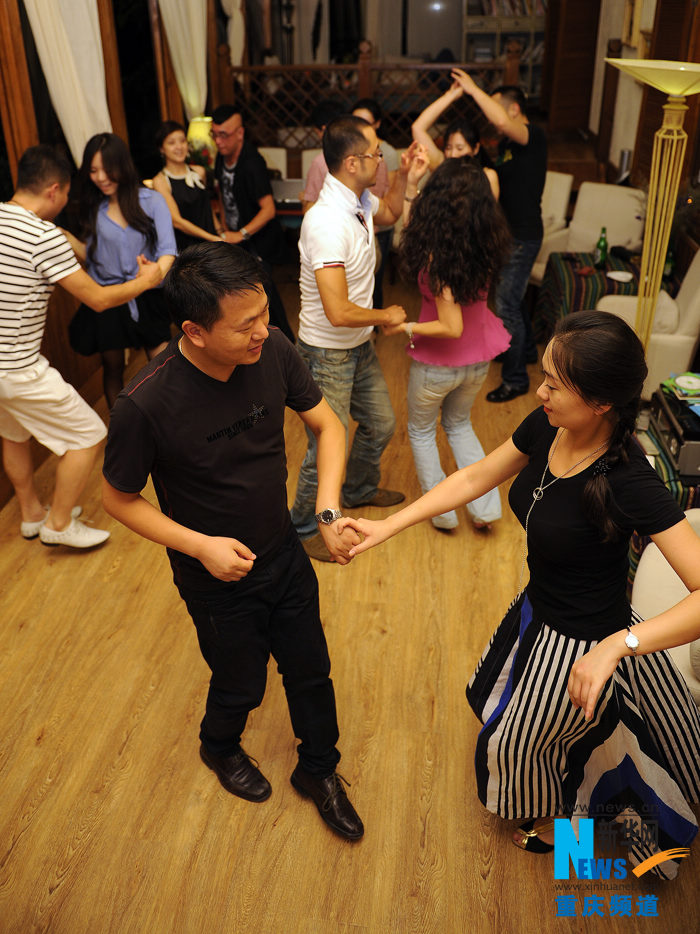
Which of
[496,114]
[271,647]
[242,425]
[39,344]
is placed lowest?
[271,647]

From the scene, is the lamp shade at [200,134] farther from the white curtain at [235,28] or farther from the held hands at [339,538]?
the held hands at [339,538]

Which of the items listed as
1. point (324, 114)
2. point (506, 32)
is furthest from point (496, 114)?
point (506, 32)

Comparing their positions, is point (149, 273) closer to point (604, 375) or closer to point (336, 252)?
point (336, 252)

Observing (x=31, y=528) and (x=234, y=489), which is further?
(x=31, y=528)

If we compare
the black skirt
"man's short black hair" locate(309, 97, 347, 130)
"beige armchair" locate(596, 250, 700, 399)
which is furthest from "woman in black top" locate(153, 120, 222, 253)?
"beige armchair" locate(596, 250, 700, 399)

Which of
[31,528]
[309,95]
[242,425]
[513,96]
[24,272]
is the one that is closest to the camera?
[242,425]

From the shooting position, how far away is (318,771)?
224 cm

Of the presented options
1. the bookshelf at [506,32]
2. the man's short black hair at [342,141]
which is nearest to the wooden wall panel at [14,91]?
the man's short black hair at [342,141]

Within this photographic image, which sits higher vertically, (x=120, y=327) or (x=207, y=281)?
(x=207, y=281)

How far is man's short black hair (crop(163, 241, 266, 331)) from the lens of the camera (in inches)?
64.9

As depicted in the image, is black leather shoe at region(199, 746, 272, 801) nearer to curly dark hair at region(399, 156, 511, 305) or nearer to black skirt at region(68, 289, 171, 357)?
curly dark hair at region(399, 156, 511, 305)

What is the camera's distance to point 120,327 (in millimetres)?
3959

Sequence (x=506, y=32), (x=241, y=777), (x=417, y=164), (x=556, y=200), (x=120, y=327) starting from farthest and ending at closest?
(x=506, y=32) → (x=556, y=200) → (x=120, y=327) → (x=417, y=164) → (x=241, y=777)

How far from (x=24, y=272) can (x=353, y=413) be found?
135 centimetres
